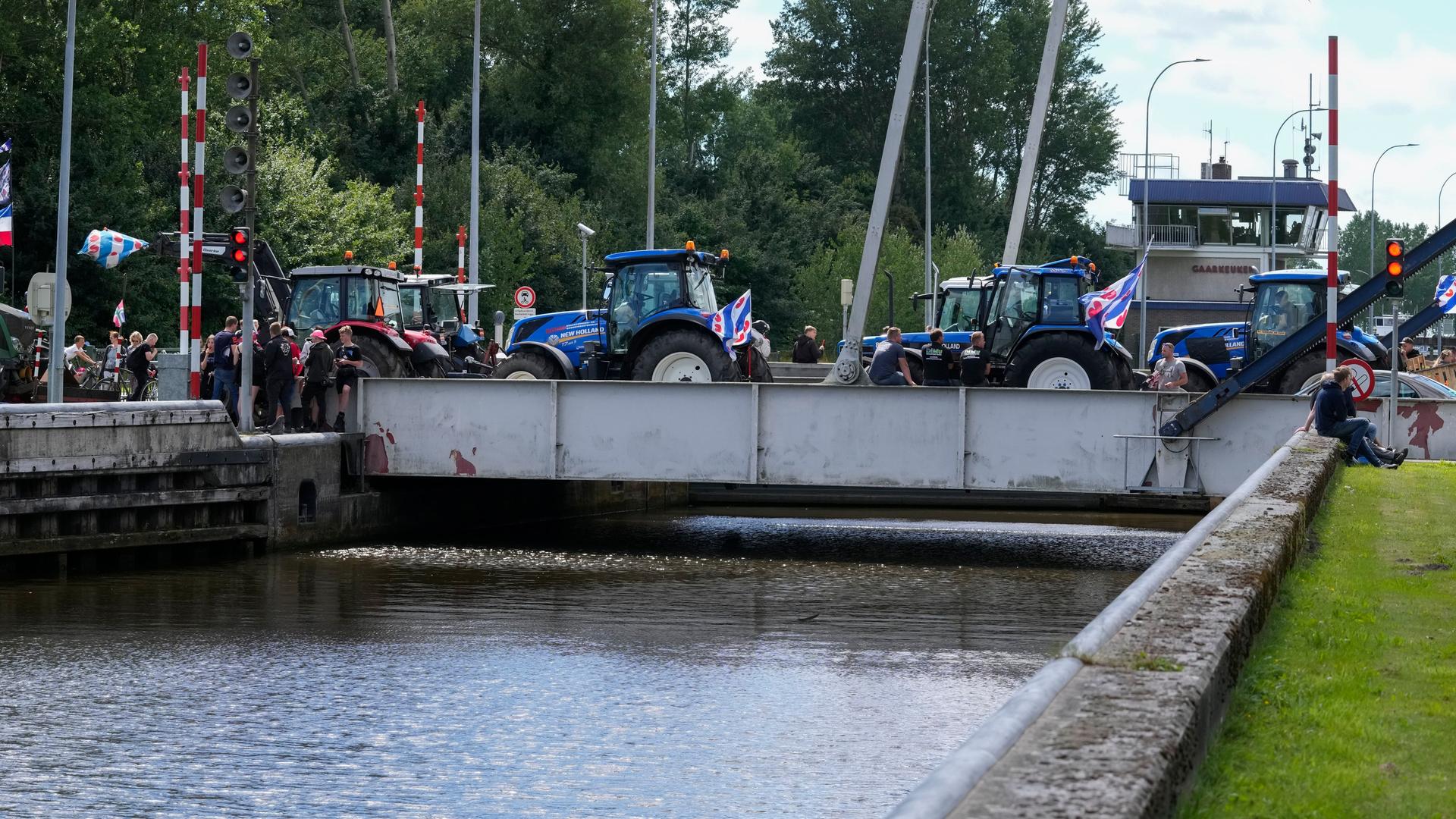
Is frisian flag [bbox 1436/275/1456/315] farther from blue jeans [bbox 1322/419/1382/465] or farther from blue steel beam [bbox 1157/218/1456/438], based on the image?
blue jeans [bbox 1322/419/1382/465]

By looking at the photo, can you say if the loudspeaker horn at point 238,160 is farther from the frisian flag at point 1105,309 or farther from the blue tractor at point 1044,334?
the frisian flag at point 1105,309

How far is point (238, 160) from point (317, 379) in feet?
10.9

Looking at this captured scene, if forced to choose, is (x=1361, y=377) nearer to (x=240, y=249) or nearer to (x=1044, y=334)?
(x=1044, y=334)

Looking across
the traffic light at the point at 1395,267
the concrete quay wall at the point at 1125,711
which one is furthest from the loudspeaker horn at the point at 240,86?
the concrete quay wall at the point at 1125,711

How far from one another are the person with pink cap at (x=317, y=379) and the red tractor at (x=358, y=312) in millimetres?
1207

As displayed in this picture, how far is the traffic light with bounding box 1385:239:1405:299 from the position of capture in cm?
2164

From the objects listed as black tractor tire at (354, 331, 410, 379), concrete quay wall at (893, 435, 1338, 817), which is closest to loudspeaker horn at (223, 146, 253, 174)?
black tractor tire at (354, 331, 410, 379)

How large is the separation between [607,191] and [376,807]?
58.4 m

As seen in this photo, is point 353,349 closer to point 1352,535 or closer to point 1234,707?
point 1352,535

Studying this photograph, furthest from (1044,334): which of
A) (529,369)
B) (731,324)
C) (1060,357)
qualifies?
(529,369)

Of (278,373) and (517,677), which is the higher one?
(278,373)

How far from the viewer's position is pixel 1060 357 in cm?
2361

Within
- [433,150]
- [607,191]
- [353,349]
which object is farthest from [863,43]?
[353,349]

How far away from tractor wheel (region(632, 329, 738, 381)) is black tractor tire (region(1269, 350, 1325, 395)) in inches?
303
